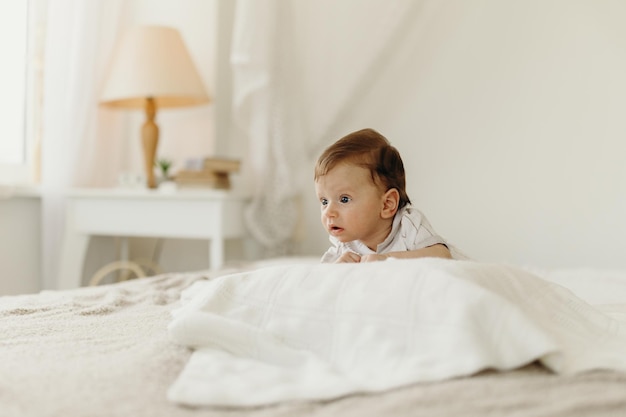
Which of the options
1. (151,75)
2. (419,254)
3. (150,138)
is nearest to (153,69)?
(151,75)

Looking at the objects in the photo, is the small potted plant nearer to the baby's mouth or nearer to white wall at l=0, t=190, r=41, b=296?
white wall at l=0, t=190, r=41, b=296

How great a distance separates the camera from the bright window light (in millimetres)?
2549

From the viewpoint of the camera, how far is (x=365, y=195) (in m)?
1.19

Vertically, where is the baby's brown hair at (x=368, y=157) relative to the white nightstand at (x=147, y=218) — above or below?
above

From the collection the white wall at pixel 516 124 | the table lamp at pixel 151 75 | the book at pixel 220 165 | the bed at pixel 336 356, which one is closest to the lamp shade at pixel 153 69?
the table lamp at pixel 151 75

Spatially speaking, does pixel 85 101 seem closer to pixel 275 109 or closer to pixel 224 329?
pixel 275 109

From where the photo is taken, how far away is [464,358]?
0.70 m

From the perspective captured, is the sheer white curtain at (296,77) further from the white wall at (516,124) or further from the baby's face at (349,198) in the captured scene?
the baby's face at (349,198)

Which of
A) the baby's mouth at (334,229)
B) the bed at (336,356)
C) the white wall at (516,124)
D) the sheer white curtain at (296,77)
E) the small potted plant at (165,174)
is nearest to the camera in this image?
the bed at (336,356)

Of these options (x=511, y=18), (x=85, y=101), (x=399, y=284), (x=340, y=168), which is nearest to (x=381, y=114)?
(x=511, y=18)

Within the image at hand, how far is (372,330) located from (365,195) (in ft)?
1.46

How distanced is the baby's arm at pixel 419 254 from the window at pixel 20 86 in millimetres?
1892

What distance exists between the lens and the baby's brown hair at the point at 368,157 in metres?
1.18

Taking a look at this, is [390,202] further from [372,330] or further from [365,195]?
[372,330]
